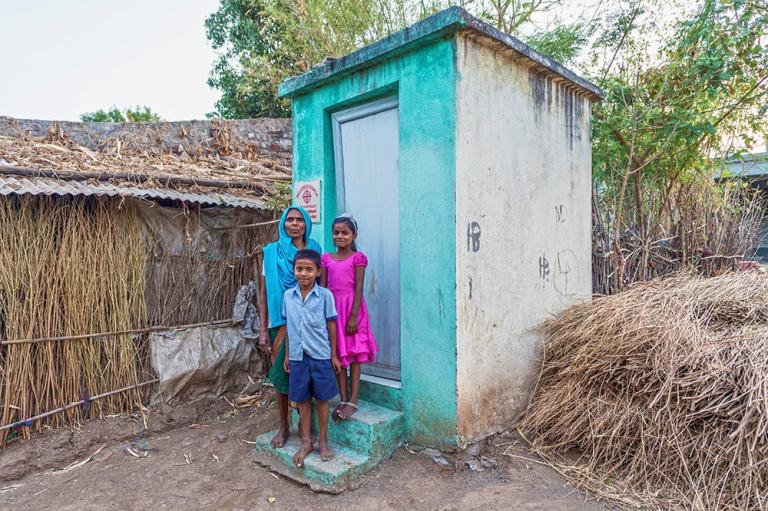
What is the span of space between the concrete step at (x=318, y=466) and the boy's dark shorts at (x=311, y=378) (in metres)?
0.41

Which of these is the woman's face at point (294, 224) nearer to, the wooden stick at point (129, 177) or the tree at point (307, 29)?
the wooden stick at point (129, 177)

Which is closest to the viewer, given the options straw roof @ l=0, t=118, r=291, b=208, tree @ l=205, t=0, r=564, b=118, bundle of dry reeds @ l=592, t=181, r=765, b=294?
straw roof @ l=0, t=118, r=291, b=208

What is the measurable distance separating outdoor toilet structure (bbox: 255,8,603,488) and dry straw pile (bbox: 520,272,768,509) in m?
0.38

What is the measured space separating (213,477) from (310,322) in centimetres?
139

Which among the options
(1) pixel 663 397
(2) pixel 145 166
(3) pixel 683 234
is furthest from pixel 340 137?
(3) pixel 683 234

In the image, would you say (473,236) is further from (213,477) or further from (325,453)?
(213,477)

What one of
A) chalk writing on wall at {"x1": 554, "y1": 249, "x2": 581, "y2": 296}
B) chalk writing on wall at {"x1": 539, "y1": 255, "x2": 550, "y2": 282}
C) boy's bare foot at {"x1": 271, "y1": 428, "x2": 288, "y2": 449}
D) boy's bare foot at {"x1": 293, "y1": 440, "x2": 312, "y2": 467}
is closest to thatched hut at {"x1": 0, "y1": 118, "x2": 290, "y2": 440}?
boy's bare foot at {"x1": 271, "y1": 428, "x2": 288, "y2": 449}

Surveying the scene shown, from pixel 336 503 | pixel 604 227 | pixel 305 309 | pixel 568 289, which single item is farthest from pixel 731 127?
pixel 336 503

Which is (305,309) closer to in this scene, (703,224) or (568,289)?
(568,289)

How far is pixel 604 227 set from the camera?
5.54 metres

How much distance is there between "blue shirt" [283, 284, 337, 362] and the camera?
3.17 m

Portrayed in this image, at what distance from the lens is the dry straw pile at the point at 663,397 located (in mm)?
2789

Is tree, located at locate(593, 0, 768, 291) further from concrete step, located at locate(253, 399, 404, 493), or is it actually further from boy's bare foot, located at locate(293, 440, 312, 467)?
boy's bare foot, located at locate(293, 440, 312, 467)

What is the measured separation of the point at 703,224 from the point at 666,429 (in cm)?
345
